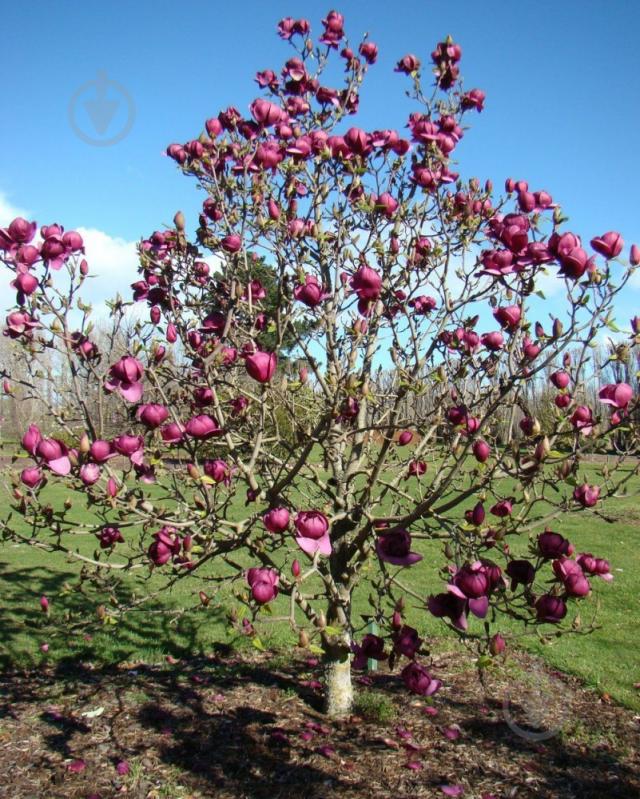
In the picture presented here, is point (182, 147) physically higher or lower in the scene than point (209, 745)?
higher

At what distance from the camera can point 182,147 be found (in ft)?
Result: 10.1

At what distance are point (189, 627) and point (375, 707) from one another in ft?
7.12

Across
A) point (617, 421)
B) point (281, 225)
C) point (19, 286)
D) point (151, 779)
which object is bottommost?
point (151, 779)

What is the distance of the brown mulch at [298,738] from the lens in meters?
2.93

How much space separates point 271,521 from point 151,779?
1861 millimetres

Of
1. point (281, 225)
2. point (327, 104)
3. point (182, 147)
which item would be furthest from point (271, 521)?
point (327, 104)

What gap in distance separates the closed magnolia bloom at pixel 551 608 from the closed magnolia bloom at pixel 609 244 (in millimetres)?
969

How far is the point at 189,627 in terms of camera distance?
531 cm

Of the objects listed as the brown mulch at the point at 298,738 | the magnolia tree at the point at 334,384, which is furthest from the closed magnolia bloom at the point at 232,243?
the brown mulch at the point at 298,738

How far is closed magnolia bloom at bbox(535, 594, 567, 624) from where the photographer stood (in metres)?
1.67

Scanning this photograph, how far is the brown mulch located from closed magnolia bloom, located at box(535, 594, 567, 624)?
1.64 meters

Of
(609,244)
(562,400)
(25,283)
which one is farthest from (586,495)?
(25,283)

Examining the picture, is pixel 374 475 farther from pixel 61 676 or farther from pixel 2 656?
pixel 2 656

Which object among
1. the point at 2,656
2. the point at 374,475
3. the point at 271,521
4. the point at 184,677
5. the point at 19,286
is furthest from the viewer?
the point at 2,656
